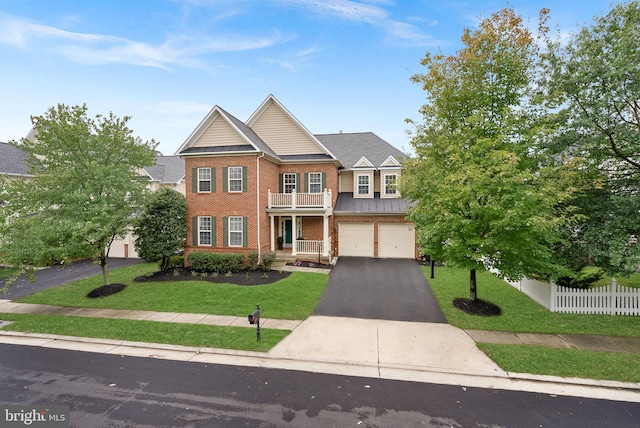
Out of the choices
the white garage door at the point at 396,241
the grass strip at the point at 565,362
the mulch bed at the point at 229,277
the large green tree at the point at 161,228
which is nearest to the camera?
the grass strip at the point at 565,362

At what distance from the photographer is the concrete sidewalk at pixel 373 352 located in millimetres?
5789

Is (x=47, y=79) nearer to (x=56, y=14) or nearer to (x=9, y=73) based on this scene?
(x=9, y=73)

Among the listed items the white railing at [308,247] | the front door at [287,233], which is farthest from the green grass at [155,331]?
the front door at [287,233]

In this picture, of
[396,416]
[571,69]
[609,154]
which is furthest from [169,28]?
[609,154]

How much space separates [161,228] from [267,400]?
13.5m

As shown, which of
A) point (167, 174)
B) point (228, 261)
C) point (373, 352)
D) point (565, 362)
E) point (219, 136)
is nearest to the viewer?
point (565, 362)

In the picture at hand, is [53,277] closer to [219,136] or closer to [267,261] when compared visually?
[267,261]

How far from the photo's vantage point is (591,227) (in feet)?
29.4

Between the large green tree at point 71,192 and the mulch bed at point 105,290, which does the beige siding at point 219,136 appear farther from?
the mulch bed at point 105,290

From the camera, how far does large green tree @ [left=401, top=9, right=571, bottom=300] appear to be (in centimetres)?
821

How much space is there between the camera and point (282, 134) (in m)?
19.6

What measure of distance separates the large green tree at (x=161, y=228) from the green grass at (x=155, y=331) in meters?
6.01

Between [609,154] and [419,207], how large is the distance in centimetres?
599

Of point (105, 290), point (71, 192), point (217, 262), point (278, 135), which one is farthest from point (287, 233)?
point (71, 192)
